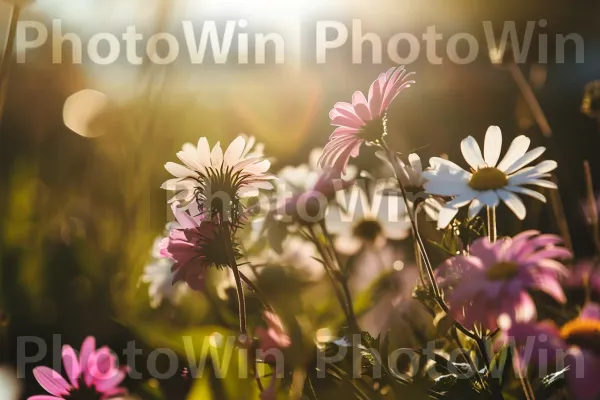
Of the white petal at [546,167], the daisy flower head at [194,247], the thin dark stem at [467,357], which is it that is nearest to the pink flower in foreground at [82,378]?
the daisy flower head at [194,247]

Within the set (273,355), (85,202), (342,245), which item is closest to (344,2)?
(85,202)

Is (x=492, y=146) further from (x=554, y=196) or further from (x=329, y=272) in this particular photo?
(x=554, y=196)

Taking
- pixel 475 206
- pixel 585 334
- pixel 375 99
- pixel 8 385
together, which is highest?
pixel 375 99

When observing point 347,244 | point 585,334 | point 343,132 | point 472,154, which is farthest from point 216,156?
point 347,244

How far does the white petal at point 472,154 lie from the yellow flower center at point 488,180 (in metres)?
0.03

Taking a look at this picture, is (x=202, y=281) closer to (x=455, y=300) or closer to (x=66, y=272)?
(x=455, y=300)

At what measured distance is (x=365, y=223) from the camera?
1071 millimetres

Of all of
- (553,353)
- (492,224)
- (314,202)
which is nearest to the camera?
(553,353)

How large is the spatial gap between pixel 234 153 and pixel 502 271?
27 centimetres

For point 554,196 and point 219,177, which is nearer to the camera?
point 219,177

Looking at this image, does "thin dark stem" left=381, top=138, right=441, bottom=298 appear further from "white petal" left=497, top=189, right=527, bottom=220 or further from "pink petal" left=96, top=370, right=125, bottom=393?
"pink petal" left=96, top=370, right=125, bottom=393

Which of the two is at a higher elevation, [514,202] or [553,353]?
[514,202]

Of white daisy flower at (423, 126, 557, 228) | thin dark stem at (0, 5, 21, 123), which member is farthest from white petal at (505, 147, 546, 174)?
thin dark stem at (0, 5, 21, 123)

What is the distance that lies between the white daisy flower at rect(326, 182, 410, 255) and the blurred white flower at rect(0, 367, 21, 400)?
47 cm
